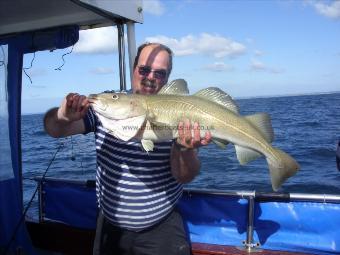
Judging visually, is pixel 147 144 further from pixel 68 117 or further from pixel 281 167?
pixel 281 167

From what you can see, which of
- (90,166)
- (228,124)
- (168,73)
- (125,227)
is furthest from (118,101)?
(90,166)

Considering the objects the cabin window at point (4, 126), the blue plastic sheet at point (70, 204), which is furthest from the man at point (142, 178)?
the cabin window at point (4, 126)

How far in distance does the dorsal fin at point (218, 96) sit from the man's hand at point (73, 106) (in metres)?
0.97

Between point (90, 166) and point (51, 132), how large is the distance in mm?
11374

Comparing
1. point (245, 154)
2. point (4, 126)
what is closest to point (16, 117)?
point (4, 126)

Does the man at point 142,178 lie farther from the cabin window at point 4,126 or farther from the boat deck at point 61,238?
the cabin window at point 4,126

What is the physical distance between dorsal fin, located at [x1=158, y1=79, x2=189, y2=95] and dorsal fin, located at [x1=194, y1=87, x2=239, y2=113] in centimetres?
11

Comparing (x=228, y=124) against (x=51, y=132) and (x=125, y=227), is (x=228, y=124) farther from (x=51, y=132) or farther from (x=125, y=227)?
(x=51, y=132)

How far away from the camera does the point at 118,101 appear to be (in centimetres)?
318

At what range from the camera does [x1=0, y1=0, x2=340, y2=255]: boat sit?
409 cm

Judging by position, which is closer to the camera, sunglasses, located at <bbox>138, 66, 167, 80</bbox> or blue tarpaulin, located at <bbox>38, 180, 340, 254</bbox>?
sunglasses, located at <bbox>138, 66, 167, 80</bbox>

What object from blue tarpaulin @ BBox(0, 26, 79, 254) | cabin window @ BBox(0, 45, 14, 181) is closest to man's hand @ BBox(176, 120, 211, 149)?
blue tarpaulin @ BBox(0, 26, 79, 254)

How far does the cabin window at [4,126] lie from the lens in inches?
205

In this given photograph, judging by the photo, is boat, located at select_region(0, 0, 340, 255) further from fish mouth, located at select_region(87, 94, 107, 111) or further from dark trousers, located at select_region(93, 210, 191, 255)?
fish mouth, located at select_region(87, 94, 107, 111)
